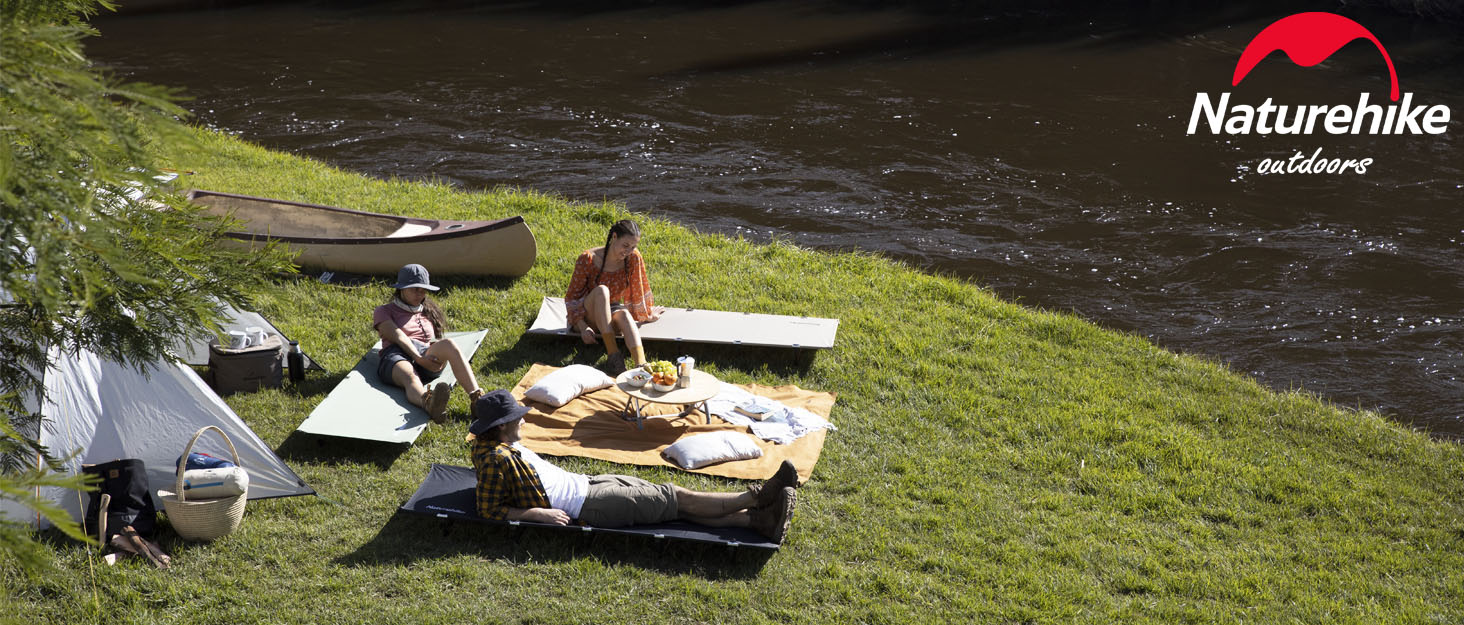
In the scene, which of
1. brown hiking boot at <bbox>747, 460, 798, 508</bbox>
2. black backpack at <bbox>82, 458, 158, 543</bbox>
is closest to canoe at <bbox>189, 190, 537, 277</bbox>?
black backpack at <bbox>82, 458, 158, 543</bbox>

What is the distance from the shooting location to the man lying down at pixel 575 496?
6.11 metres

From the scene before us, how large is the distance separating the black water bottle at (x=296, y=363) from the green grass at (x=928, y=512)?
13 centimetres

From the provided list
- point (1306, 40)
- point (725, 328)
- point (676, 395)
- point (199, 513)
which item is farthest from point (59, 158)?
point (1306, 40)

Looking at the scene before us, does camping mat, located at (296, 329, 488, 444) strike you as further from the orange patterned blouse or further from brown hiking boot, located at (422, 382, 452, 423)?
the orange patterned blouse

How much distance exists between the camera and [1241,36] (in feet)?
77.8

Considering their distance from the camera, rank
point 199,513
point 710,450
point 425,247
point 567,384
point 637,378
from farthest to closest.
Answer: point 425,247, point 567,384, point 637,378, point 710,450, point 199,513

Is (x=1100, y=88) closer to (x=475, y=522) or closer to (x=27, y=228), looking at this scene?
(x=475, y=522)

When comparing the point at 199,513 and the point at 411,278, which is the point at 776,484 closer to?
the point at 199,513

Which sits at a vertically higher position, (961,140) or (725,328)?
(961,140)

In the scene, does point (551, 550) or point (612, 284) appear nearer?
point (551, 550)

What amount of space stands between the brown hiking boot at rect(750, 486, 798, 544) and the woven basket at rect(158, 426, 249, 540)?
2.74 meters

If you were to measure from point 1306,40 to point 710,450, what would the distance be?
21.3m

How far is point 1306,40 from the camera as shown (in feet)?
78.2

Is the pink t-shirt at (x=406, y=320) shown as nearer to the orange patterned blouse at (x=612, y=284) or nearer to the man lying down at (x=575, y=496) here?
the orange patterned blouse at (x=612, y=284)
